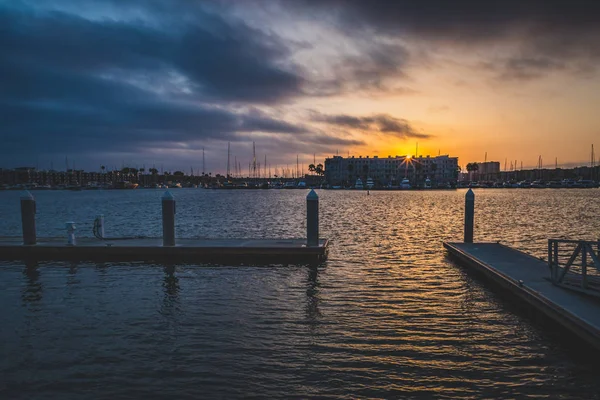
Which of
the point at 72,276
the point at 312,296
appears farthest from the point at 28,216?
the point at 312,296

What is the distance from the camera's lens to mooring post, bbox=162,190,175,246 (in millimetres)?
16641

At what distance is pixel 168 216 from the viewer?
667 inches

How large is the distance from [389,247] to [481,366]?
14811 mm

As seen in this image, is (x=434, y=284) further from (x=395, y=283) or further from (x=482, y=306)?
(x=482, y=306)

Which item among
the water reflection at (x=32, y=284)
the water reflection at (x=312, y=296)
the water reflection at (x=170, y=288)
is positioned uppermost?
the water reflection at (x=32, y=284)

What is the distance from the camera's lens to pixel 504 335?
885 centimetres

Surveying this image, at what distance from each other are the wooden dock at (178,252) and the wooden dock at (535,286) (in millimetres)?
6228

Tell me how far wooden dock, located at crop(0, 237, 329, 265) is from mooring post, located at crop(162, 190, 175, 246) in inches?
14.7

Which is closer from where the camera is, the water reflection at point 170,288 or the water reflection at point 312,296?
the water reflection at point 312,296

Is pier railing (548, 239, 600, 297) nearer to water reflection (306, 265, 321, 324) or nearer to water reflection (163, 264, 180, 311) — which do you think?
water reflection (306, 265, 321, 324)

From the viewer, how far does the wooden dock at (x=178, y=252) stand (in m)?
16.7

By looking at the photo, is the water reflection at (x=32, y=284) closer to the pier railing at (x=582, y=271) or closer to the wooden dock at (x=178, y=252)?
the wooden dock at (x=178, y=252)

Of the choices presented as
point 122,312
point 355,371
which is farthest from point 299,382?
point 122,312

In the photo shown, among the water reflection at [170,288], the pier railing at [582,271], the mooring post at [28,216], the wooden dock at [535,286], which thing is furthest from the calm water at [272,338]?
the mooring post at [28,216]
